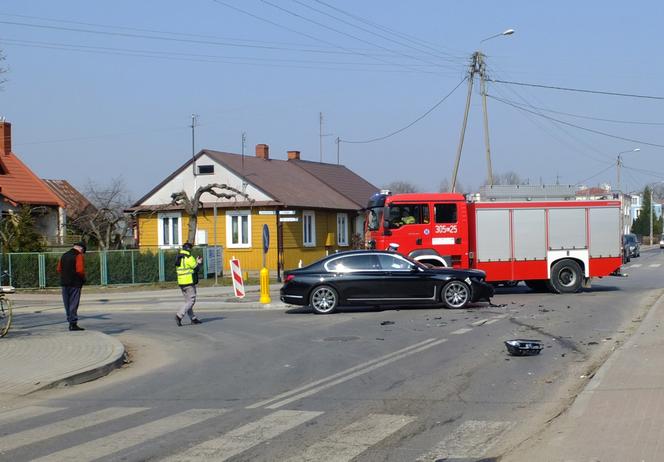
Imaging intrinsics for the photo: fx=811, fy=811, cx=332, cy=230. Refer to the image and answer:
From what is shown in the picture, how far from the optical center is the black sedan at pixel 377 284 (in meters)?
19.2

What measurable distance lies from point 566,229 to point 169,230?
80.5 ft

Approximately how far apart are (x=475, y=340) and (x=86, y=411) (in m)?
7.10

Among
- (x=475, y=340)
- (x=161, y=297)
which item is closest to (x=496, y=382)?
(x=475, y=340)

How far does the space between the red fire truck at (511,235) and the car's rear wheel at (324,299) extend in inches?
158

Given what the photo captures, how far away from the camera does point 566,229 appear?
2312 centimetres

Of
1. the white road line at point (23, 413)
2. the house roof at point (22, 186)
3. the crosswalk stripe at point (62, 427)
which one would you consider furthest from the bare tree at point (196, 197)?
the crosswalk stripe at point (62, 427)

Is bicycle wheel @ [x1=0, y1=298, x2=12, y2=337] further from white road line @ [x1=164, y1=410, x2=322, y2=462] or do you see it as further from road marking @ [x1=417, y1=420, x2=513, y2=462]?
road marking @ [x1=417, y1=420, x2=513, y2=462]

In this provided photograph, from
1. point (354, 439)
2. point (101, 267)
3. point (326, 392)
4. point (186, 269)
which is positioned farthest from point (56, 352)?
point (101, 267)

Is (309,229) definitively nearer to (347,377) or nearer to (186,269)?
(186,269)

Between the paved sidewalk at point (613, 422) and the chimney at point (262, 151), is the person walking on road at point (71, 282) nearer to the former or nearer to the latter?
the paved sidewalk at point (613, 422)

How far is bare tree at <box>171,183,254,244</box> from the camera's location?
3834 centimetres

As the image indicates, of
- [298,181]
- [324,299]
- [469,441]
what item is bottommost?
[469,441]

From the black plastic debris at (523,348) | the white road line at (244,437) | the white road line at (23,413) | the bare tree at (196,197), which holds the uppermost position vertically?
the bare tree at (196,197)

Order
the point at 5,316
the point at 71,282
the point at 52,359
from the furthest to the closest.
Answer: the point at 71,282, the point at 5,316, the point at 52,359
